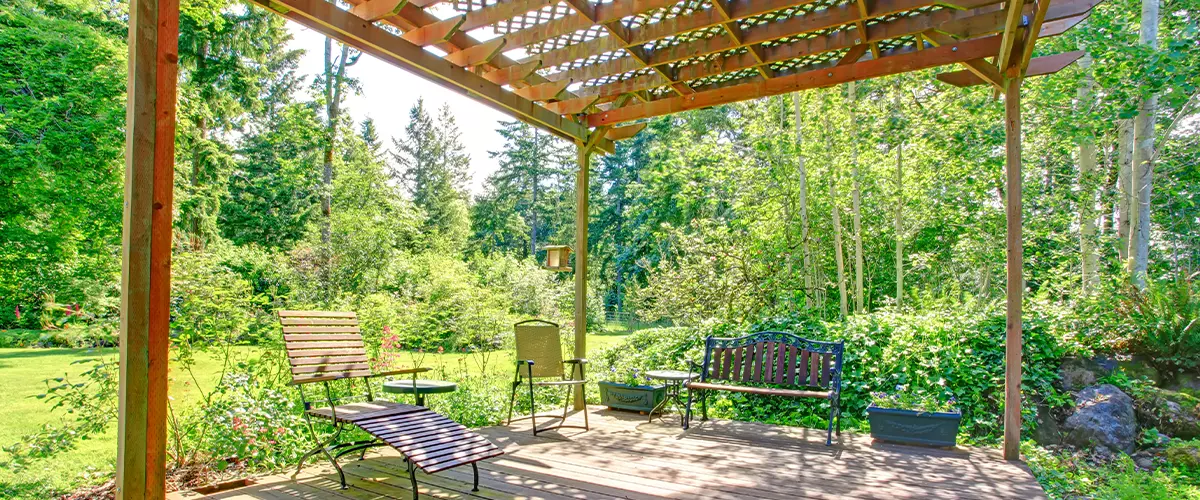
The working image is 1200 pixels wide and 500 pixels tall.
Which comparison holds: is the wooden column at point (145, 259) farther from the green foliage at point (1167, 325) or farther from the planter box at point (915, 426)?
the green foliage at point (1167, 325)

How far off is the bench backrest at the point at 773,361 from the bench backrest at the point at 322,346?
9.03 feet

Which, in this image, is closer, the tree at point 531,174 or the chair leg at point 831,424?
the chair leg at point 831,424

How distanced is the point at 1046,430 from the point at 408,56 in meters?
5.48

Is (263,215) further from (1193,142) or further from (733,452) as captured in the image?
(1193,142)

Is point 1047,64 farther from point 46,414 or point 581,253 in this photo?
point 46,414

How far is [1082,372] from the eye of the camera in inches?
209

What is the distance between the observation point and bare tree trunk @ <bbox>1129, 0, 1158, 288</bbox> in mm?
6047

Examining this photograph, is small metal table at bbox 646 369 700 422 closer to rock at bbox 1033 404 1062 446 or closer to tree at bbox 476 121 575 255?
rock at bbox 1033 404 1062 446

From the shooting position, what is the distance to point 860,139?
852 centimetres

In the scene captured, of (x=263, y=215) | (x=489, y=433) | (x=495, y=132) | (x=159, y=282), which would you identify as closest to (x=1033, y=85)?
(x=489, y=433)

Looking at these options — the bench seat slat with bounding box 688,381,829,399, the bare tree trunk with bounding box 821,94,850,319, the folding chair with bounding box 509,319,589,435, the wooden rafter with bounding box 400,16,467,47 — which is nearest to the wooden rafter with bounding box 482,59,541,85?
the wooden rafter with bounding box 400,16,467,47

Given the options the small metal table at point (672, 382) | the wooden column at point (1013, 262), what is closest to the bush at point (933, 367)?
the small metal table at point (672, 382)

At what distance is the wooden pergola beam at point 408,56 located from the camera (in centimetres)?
303

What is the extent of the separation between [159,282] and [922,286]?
38.6 ft
